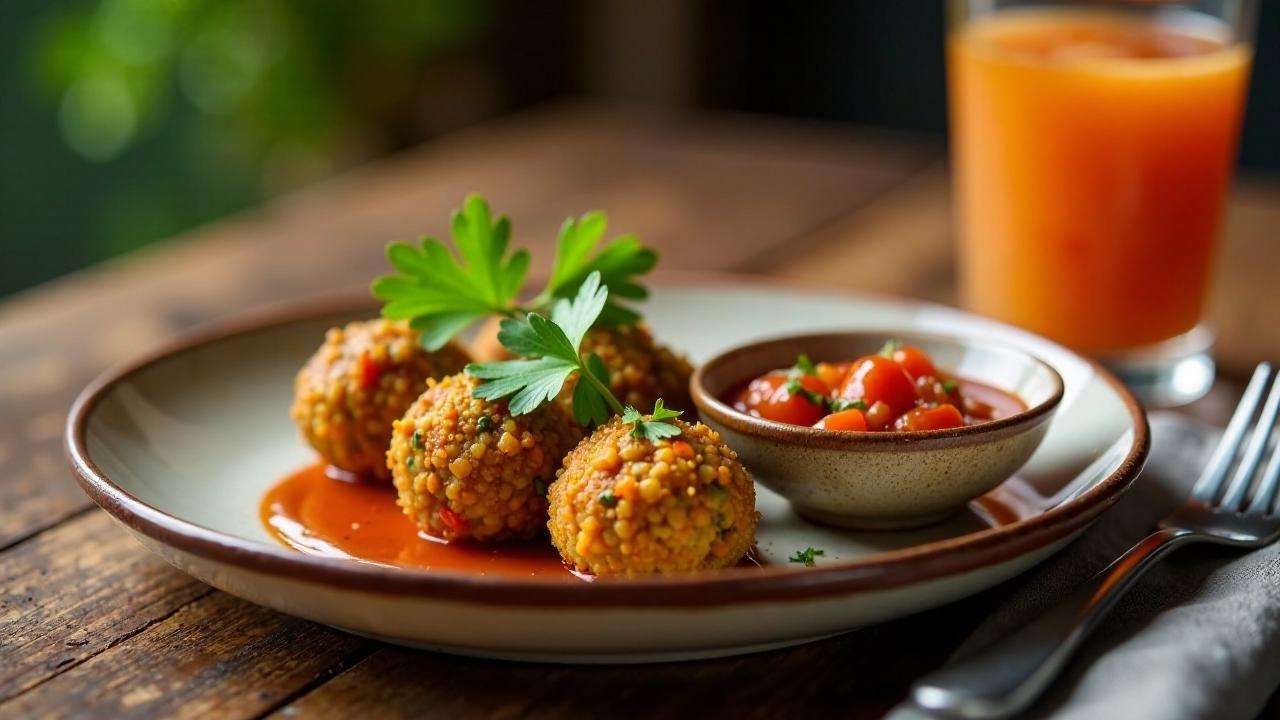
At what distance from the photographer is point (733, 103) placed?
21.2 ft

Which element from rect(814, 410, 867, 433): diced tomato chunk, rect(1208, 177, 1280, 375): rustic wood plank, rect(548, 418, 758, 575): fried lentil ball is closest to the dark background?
rect(1208, 177, 1280, 375): rustic wood plank

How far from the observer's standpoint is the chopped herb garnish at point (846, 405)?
1.78m

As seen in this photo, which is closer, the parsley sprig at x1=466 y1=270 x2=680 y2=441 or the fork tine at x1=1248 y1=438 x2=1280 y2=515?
the parsley sprig at x1=466 y1=270 x2=680 y2=441

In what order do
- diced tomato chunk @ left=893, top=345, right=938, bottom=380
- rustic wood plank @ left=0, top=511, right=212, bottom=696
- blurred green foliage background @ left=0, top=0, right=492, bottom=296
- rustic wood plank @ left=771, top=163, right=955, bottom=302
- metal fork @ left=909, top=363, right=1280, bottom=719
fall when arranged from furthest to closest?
blurred green foliage background @ left=0, top=0, right=492, bottom=296 < rustic wood plank @ left=771, top=163, right=955, bottom=302 < diced tomato chunk @ left=893, top=345, right=938, bottom=380 < rustic wood plank @ left=0, top=511, right=212, bottom=696 < metal fork @ left=909, top=363, right=1280, bottom=719

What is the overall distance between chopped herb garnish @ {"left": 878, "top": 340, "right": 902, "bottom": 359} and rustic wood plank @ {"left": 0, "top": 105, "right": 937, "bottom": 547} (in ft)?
3.96

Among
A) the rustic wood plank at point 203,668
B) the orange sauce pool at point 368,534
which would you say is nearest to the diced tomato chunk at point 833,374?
the orange sauce pool at point 368,534

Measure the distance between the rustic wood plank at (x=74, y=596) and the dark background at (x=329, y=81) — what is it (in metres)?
3.51

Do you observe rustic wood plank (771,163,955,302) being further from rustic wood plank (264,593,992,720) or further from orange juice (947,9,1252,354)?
rustic wood plank (264,593,992,720)

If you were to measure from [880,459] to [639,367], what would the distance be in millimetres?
409

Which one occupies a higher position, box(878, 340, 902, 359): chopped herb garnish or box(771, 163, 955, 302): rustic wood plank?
box(878, 340, 902, 359): chopped herb garnish

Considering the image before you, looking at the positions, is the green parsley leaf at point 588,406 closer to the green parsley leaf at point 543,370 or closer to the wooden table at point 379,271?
the green parsley leaf at point 543,370

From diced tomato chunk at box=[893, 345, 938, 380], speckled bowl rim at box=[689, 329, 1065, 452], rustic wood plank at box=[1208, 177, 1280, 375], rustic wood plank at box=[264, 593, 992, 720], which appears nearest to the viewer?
rustic wood plank at box=[264, 593, 992, 720]

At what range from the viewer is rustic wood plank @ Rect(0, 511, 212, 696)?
5.13ft

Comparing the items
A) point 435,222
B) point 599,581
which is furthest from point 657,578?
point 435,222
